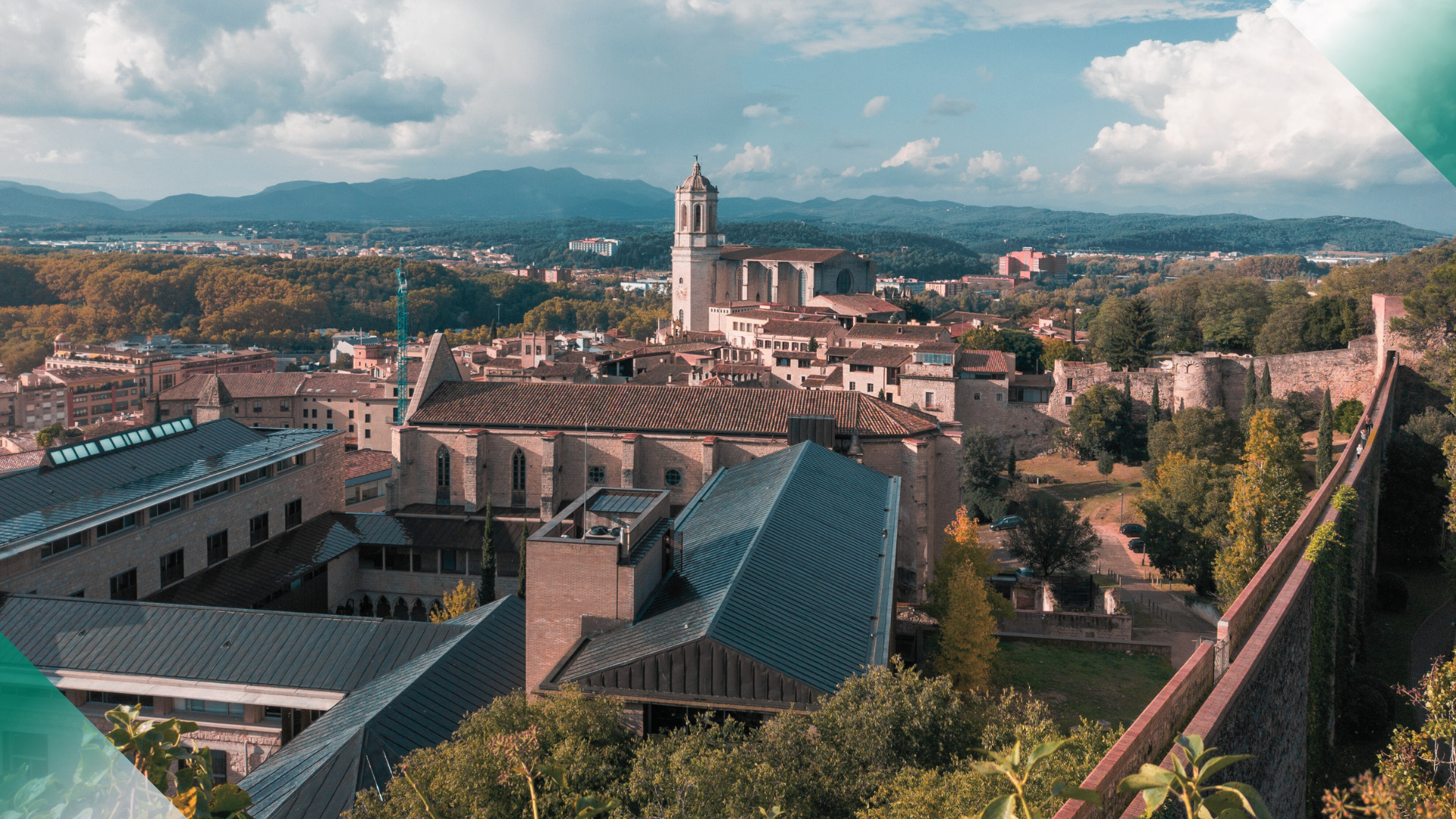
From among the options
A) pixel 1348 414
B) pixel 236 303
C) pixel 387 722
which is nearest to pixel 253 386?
pixel 387 722

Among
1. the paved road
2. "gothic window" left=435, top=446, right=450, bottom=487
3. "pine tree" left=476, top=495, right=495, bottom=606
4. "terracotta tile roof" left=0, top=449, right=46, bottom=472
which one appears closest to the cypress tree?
the paved road

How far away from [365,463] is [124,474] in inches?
648

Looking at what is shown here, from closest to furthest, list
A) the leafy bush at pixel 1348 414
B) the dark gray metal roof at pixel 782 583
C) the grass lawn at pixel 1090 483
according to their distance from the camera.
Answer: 1. the dark gray metal roof at pixel 782 583
2. the leafy bush at pixel 1348 414
3. the grass lawn at pixel 1090 483

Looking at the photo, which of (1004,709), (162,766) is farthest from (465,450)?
Answer: (162,766)

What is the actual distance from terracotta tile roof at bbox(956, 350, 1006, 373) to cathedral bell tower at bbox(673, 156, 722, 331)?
1804 inches

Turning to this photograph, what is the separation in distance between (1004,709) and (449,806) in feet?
22.0

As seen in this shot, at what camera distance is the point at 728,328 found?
93000mm

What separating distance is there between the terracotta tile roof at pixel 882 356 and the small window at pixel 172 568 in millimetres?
37641

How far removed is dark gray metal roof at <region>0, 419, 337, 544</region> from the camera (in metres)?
23.3

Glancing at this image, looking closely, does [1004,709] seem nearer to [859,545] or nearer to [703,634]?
[703,634]

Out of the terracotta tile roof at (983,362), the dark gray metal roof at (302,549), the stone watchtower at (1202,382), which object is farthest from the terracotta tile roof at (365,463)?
the stone watchtower at (1202,382)

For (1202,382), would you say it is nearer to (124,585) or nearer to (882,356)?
(882,356)

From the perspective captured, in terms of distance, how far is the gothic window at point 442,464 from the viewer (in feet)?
115

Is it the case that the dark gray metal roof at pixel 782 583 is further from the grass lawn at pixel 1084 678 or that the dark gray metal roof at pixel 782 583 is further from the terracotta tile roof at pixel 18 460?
the terracotta tile roof at pixel 18 460
